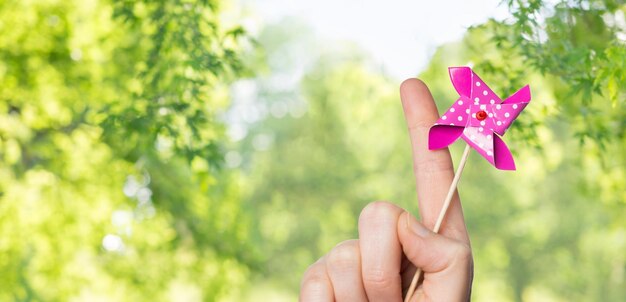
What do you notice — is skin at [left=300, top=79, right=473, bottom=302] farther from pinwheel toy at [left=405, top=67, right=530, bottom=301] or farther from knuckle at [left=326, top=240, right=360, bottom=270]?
pinwheel toy at [left=405, top=67, right=530, bottom=301]

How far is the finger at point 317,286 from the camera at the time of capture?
196 centimetres

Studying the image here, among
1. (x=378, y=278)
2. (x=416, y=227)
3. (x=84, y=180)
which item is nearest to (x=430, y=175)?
(x=416, y=227)

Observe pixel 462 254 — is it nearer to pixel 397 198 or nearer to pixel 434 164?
pixel 434 164

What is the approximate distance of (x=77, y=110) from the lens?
20.0 feet

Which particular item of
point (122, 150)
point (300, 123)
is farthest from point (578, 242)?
point (122, 150)

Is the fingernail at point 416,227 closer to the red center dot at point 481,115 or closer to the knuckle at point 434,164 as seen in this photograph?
the knuckle at point 434,164

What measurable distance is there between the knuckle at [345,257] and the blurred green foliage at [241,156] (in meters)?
1.18

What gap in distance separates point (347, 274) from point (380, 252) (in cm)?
9

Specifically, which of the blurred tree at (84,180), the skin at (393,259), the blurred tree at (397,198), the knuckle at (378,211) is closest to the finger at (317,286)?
the skin at (393,259)

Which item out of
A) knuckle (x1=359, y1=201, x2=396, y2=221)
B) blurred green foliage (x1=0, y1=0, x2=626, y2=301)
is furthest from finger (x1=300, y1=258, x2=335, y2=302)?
blurred green foliage (x1=0, y1=0, x2=626, y2=301)

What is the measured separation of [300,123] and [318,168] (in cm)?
116

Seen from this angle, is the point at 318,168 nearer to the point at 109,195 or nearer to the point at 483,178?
the point at 483,178

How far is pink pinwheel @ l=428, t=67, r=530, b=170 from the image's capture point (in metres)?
2.08

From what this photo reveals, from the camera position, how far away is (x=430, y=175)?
6.68ft
